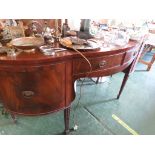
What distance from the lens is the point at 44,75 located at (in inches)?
38.7

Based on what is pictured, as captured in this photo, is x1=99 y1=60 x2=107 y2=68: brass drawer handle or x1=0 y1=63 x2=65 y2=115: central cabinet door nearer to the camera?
x1=0 y1=63 x2=65 y2=115: central cabinet door

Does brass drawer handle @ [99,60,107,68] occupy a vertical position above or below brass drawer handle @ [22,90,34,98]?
above

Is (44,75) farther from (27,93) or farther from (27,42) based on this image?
(27,42)

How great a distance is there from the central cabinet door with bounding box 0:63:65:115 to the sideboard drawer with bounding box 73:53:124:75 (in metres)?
0.11

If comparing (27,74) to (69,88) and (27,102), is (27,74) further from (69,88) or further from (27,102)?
(69,88)

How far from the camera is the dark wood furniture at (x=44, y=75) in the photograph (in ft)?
3.03

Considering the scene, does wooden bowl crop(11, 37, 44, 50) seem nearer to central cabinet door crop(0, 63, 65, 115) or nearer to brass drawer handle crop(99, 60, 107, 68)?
central cabinet door crop(0, 63, 65, 115)

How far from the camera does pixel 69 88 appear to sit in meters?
1.16

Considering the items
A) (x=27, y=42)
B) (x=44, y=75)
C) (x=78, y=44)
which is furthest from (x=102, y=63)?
(x=27, y=42)

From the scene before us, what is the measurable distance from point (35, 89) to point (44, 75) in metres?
0.11

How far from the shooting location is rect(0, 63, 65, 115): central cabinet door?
37.7 inches

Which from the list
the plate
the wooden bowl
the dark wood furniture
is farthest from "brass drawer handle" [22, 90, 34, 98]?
the plate

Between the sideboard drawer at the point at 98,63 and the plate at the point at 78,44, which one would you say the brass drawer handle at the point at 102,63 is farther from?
the plate at the point at 78,44

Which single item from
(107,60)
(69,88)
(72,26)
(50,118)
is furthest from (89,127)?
(72,26)
